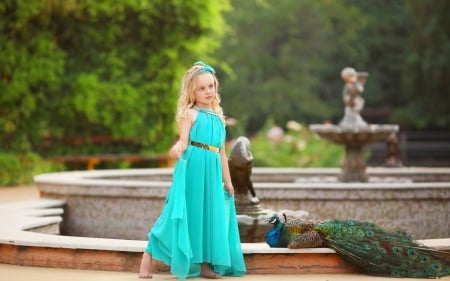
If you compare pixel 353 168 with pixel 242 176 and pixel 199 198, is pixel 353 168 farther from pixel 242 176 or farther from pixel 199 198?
pixel 199 198

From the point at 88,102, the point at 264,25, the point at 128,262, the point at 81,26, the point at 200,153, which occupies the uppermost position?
the point at 264,25

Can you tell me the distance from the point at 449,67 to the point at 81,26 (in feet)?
48.2

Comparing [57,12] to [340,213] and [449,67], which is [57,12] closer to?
[340,213]

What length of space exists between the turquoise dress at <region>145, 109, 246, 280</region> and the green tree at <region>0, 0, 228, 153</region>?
15.1m

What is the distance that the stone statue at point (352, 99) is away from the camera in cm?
1606

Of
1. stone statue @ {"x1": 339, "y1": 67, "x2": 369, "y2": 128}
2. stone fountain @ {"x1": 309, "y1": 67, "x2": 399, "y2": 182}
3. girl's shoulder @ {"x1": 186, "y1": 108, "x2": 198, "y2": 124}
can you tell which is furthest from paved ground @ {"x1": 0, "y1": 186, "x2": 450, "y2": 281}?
stone statue @ {"x1": 339, "y1": 67, "x2": 369, "y2": 128}

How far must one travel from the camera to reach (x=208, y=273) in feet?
26.5

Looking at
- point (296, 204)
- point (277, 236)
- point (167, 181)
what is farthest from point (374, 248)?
point (167, 181)

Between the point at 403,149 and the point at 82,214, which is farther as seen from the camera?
the point at 403,149

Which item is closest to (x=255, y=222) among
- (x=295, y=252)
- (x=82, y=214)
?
(x=295, y=252)

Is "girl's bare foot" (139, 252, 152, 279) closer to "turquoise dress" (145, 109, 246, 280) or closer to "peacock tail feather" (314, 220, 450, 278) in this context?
"turquoise dress" (145, 109, 246, 280)

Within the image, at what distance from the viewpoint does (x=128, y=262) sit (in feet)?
27.8

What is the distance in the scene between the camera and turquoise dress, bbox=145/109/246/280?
7.93 metres

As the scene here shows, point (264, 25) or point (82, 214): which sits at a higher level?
point (264, 25)
